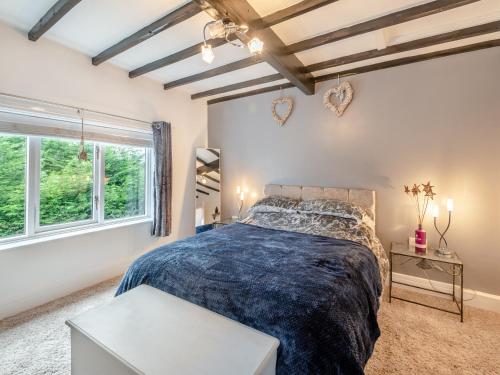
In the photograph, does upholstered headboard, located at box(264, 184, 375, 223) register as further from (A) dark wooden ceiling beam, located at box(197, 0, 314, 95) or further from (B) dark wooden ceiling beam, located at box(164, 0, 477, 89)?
(B) dark wooden ceiling beam, located at box(164, 0, 477, 89)

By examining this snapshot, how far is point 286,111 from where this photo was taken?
345cm

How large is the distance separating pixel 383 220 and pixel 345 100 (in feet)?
4.96

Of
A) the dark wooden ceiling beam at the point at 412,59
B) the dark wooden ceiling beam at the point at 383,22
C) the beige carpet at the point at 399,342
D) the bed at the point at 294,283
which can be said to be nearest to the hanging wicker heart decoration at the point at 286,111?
the dark wooden ceiling beam at the point at 412,59

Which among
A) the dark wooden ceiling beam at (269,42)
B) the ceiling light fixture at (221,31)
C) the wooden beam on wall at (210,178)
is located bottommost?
the wooden beam on wall at (210,178)

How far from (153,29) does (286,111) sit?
1.94 m

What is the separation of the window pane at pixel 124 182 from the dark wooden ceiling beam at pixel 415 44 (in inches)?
101

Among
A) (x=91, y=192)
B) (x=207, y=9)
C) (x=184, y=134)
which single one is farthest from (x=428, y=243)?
(x=91, y=192)

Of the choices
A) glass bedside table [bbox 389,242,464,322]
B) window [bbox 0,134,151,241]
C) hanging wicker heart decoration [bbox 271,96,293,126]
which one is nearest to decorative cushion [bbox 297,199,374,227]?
glass bedside table [bbox 389,242,464,322]

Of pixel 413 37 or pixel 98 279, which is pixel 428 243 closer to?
pixel 413 37

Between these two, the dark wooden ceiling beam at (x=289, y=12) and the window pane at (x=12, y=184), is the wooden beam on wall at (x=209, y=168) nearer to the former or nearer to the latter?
the window pane at (x=12, y=184)

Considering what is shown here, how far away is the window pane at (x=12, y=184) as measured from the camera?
7.37ft

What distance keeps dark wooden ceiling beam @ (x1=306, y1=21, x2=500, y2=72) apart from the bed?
5.54 ft

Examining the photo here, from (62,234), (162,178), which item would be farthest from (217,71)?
(62,234)

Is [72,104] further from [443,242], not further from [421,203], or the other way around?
[443,242]
